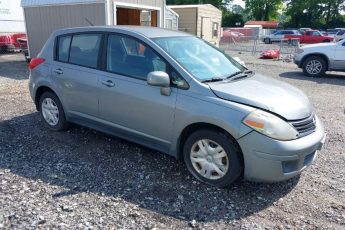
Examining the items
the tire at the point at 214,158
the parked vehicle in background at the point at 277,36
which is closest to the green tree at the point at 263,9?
the parked vehicle in background at the point at 277,36

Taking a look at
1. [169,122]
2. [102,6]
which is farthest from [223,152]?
[102,6]

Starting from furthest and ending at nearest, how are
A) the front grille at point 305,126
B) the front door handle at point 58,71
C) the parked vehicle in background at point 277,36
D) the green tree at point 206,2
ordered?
the green tree at point 206,2
the parked vehicle in background at point 277,36
the front door handle at point 58,71
the front grille at point 305,126

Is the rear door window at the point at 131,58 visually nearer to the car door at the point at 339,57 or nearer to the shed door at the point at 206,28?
the car door at the point at 339,57

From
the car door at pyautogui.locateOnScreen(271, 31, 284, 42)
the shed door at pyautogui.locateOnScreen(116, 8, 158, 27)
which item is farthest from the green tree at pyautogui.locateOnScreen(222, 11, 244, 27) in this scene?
the shed door at pyautogui.locateOnScreen(116, 8, 158, 27)

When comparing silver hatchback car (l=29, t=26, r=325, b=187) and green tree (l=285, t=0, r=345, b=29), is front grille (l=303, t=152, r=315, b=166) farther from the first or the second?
green tree (l=285, t=0, r=345, b=29)

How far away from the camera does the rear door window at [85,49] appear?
14.6 ft

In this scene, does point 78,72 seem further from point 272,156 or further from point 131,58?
point 272,156

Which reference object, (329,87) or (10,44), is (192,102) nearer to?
(329,87)

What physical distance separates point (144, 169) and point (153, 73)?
1.24 m

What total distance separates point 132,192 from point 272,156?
1.54 meters

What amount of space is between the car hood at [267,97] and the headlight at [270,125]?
0.09m

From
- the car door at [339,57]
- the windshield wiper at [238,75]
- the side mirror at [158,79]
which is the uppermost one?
the side mirror at [158,79]

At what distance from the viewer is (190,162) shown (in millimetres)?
3705

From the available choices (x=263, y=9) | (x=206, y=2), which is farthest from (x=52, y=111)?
(x=263, y=9)
